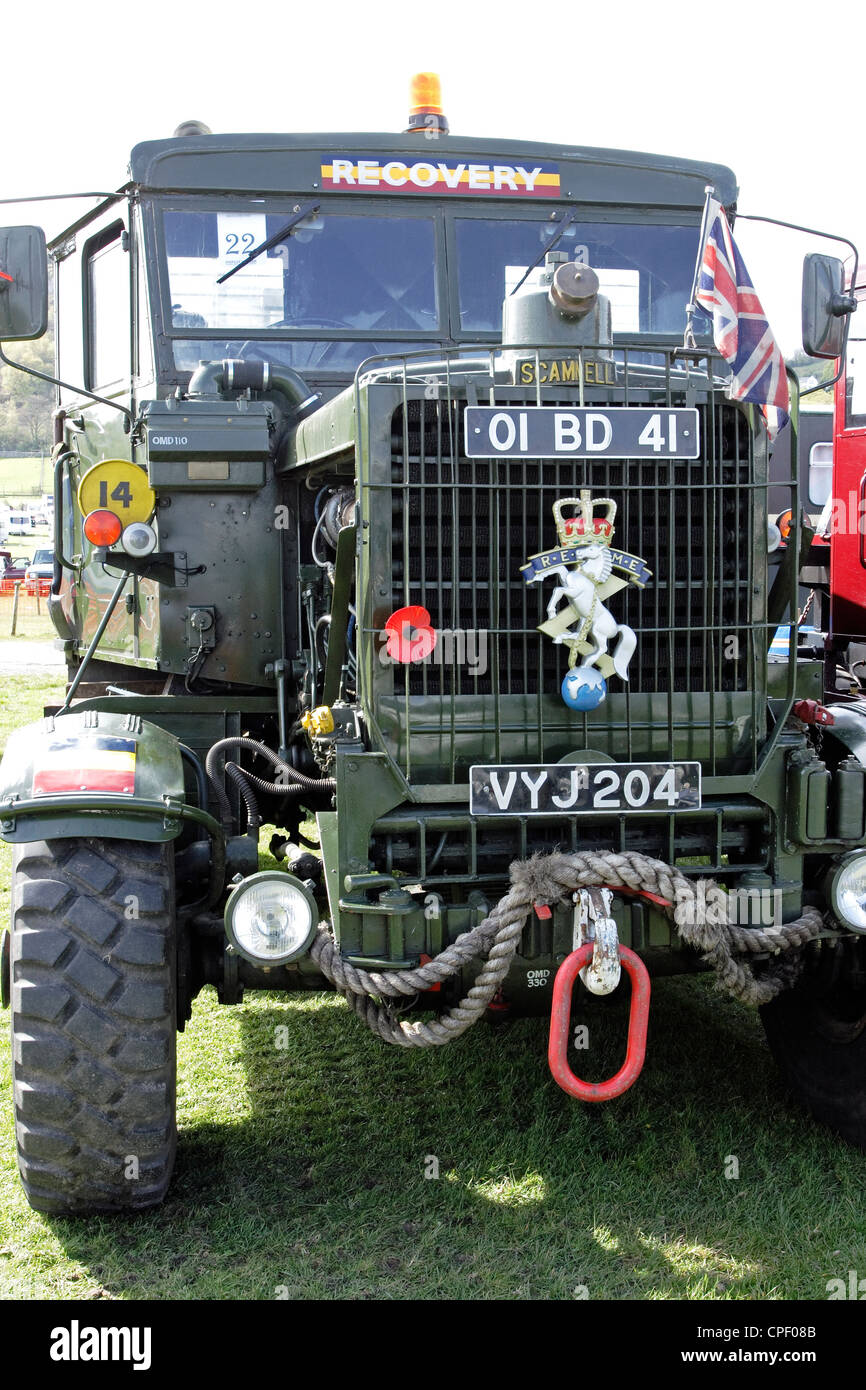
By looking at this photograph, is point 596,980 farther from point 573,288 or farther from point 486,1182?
point 573,288

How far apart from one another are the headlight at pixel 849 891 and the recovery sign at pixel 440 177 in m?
3.05

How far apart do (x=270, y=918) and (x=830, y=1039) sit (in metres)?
1.90

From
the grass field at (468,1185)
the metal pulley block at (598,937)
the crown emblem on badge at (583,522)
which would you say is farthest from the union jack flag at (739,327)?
the grass field at (468,1185)

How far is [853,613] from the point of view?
30.6 ft

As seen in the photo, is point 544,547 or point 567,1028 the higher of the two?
point 544,547

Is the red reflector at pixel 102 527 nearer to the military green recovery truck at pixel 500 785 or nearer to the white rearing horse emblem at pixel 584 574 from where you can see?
the military green recovery truck at pixel 500 785

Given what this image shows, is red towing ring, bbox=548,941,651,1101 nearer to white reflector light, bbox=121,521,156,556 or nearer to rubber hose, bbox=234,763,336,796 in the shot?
rubber hose, bbox=234,763,336,796

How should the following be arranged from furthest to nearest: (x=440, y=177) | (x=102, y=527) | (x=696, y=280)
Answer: (x=440, y=177) → (x=102, y=527) → (x=696, y=280)

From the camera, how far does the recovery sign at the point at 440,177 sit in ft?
16.9

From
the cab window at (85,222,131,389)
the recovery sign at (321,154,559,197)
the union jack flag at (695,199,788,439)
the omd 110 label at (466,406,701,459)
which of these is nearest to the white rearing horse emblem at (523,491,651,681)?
the omd 110 label at (466,406,701,459)

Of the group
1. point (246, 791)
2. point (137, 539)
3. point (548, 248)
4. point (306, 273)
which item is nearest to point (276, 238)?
point (306, 273)

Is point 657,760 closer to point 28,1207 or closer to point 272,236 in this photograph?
point 28,1207

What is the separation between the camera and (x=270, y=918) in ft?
11.4
